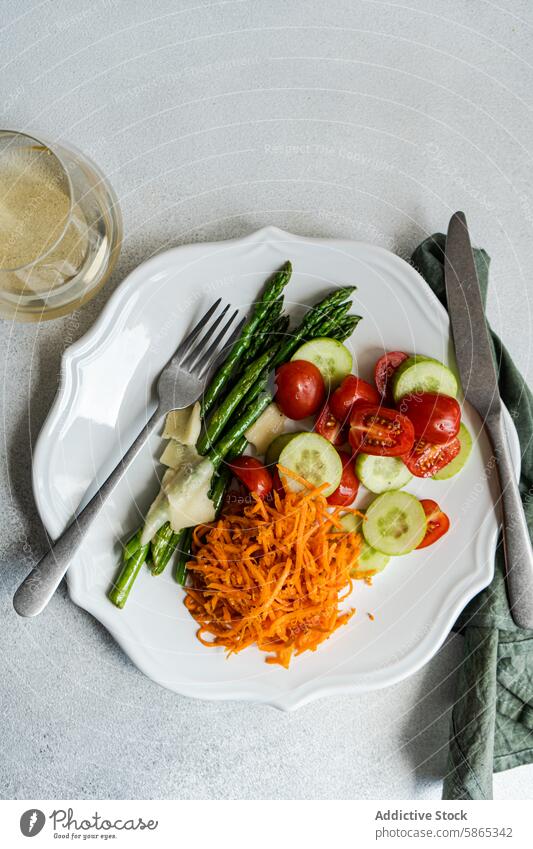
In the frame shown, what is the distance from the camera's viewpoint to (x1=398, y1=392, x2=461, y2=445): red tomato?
4.71 ft

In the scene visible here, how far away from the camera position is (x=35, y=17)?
5.13ft

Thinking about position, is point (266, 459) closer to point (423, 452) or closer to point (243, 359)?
point (243, 359)

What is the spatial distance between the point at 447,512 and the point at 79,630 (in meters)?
0.89

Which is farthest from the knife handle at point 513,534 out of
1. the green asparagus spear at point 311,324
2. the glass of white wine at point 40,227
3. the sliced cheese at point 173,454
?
the glass of white wine at point 40,227

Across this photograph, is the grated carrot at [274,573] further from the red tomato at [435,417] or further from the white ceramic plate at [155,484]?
the red tomato at [435,417]

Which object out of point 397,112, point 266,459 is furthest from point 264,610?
point 397,112

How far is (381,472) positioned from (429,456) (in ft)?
0.37

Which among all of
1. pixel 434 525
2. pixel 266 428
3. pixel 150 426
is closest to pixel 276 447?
pixel 266 428

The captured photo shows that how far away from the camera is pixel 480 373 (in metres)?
1.48

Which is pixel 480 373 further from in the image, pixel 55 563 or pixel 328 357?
pixel 55 563

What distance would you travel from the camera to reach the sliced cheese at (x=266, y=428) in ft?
4.88
